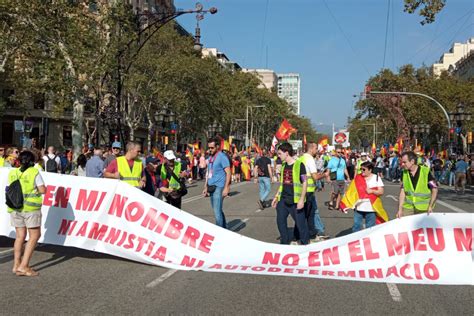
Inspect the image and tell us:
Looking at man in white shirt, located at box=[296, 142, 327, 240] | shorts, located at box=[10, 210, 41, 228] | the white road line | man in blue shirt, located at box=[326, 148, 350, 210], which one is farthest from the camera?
man in blue shirt, located at box=[326, 148, 350, 210]

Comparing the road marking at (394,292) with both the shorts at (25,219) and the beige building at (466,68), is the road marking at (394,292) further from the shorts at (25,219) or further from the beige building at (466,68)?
the beige building at (466,68)

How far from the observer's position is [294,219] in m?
8.55

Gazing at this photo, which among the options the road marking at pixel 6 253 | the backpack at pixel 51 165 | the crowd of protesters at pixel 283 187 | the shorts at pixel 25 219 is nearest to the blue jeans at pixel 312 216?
the crowd of protesters at pixel 283 187

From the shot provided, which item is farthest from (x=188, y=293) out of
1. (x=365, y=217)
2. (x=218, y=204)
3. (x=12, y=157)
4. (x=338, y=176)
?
(x=338, y=176)

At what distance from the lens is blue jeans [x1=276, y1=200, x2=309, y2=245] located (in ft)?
27.3

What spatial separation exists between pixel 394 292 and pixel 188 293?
2.42 meters

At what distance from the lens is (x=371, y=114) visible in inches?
2726

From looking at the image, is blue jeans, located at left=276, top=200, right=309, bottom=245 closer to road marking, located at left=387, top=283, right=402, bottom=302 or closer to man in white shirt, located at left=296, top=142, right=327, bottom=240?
man in white shirt, located at left=296, top=142, right=327, bottom=240

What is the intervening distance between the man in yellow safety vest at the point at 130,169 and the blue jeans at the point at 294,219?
2.35 metres

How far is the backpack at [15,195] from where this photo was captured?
21.9 ft

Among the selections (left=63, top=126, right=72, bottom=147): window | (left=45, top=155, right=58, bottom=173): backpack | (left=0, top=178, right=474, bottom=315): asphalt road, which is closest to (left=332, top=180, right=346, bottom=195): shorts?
(left=45, top=155, right=58, bottom=173): backpack

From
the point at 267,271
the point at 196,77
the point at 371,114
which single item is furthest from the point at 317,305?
the point at 371,114

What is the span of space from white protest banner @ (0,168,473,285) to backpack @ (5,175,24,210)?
4.18 ft

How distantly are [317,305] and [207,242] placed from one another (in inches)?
80.9
